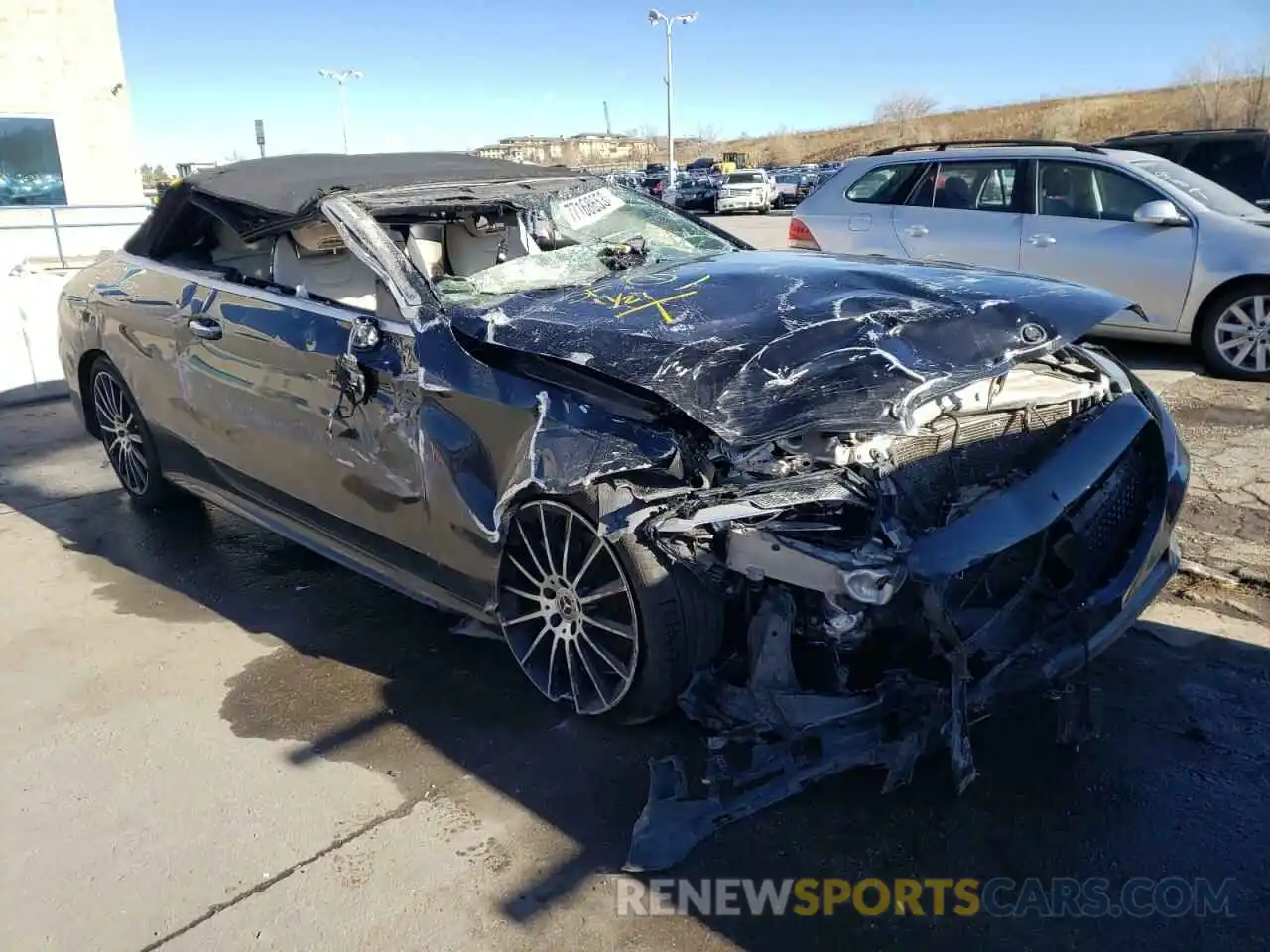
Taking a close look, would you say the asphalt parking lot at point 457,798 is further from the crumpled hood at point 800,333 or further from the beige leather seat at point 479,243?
the beige leather seat at point 479,243

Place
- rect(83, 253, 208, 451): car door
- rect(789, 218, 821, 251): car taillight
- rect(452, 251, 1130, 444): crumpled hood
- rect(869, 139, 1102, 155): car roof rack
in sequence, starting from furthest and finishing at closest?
rect(789, 218, 821, 251): car taillight → rect(869, 139, 1102, 155): car roof rack → rect(83, 253, 208, 451): car door → rect(452, 251, 1130, 444): crumpled hood

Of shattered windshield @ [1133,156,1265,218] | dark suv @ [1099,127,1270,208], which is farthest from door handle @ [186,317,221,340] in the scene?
dark suv @ [1099,127,1270,208]

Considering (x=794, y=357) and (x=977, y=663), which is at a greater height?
(x=794, y=357)

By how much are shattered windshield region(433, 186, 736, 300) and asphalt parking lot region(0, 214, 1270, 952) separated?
138cm

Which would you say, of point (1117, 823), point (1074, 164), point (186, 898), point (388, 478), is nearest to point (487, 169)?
point (388, 478)

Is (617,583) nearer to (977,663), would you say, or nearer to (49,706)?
(977,663)

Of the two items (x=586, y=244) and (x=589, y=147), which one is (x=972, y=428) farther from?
(x=589, y=147)

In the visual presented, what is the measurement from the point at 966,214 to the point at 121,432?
6.21 meters

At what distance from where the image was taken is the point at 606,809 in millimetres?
2746

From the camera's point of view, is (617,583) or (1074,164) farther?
(1074,164)

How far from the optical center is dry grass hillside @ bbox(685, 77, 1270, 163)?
1296 inches

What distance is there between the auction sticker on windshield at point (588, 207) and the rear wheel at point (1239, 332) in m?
4.79

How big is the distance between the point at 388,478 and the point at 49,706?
1472mm

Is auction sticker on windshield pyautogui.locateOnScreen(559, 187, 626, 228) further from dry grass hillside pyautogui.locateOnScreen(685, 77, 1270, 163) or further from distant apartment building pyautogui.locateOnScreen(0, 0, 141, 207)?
dry grass hillside pyautogui.locateOnScreen(685, 77, 1270, 163)
